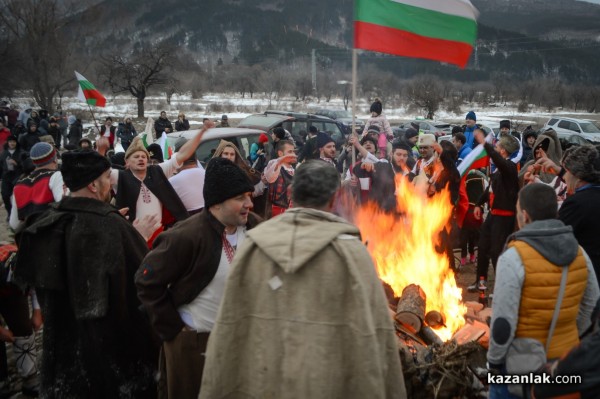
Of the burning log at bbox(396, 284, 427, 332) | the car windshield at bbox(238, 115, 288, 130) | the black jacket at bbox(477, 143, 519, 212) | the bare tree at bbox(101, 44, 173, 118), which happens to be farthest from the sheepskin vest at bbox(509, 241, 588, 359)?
the bare tree at bbox(101, 44, 173, 118)

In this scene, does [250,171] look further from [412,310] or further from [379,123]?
[379,123]

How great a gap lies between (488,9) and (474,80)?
376 feet

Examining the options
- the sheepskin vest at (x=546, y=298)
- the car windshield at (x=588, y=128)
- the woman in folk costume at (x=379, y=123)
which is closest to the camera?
the sheepskin vest at (x=546, y=298)

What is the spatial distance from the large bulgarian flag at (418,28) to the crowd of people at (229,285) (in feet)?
6.07

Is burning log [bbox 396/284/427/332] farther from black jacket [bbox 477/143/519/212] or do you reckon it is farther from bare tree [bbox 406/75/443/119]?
bare tree [bbox 406/75/443/119]

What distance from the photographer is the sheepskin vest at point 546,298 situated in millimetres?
2699

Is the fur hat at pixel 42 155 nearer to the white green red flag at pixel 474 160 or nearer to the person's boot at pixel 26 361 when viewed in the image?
the person's boot at pixel 26 361

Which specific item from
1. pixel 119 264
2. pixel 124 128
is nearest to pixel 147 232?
pixel 119 264

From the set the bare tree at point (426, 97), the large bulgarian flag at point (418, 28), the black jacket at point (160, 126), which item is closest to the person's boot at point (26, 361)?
the large bulgarian flag at point (418, 28)

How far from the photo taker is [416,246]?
6352 mm

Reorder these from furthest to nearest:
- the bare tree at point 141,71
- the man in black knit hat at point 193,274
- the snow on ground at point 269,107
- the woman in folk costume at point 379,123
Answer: the snow on ground at point 269,107
the bare tree at point 141,71
the woman in folk costume at point 379,123
the man in black knit hat at point 193,274

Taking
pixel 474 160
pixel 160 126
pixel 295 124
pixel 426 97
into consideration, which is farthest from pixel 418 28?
pixel 426 97

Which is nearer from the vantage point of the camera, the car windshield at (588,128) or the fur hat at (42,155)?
the fur hat at (42,155)

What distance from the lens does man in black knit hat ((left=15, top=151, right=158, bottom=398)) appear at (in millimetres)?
3049
